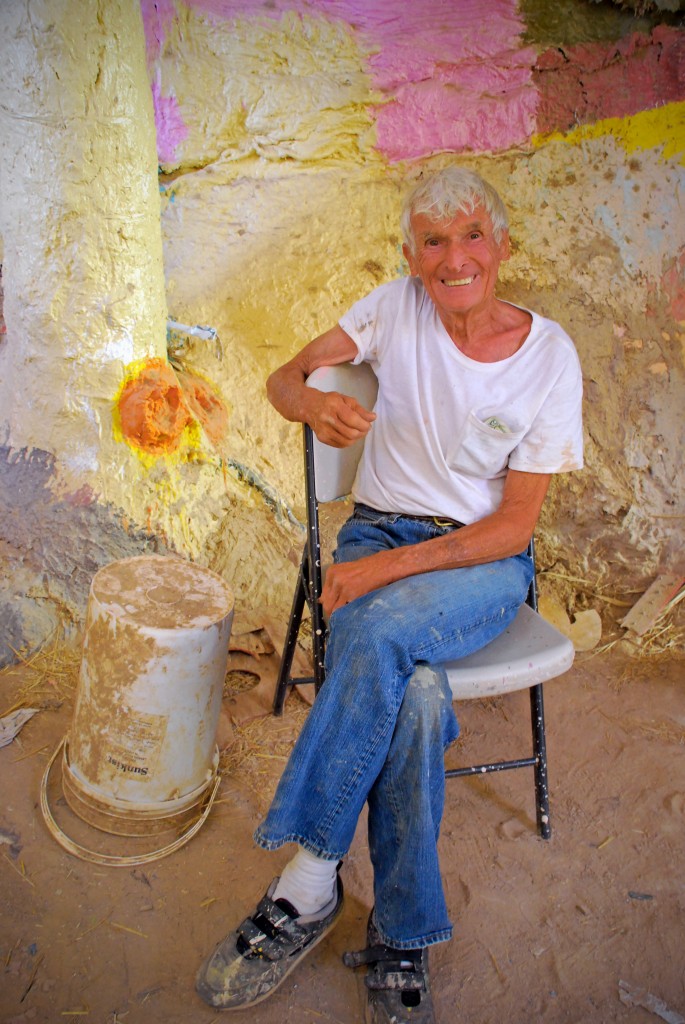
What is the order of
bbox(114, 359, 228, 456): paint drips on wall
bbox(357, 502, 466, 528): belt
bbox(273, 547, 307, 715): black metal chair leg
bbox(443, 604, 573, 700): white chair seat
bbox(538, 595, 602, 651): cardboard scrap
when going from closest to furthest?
bbox(443, 604, 573, 700): white chair seat, bbox(357, 502, 466, 528): belt, bbox(273, 547, 307, 715): black metal chair leg, bbox(114, 359, 228, 456): paint drips on wall, bbox(538, 595, 602, 651): cardboard scrap

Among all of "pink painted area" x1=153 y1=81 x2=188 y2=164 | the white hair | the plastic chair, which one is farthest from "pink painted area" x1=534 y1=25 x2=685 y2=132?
the plastic chair

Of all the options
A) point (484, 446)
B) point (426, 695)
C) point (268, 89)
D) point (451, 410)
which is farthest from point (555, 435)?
point (268, 89)

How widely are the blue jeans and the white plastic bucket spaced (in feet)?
1.58

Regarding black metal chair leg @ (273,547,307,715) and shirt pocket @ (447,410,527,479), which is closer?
shirt pocket @ (447,410,527,479)

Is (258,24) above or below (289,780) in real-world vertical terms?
above

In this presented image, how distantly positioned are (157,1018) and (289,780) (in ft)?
2.16

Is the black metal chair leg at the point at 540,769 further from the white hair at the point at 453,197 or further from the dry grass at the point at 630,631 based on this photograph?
the white hair at the point at 453,197

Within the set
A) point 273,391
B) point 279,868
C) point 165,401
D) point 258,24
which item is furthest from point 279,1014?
point 258,24

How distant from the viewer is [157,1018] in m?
1.79

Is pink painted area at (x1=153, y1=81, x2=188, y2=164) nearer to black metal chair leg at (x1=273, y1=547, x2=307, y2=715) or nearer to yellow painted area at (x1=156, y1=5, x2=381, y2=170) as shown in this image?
yellow painted area at (x1=156, y1=5, x2=381, y2=170)

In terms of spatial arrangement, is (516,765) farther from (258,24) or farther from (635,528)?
(258,24)

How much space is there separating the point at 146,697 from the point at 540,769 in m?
1.31

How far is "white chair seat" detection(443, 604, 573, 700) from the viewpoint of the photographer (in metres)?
1.98

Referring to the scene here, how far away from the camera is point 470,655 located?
82.6 inches
